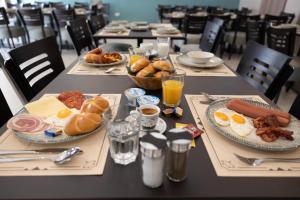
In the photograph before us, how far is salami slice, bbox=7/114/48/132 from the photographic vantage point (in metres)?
0.77

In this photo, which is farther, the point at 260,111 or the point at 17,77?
the point at 17,77

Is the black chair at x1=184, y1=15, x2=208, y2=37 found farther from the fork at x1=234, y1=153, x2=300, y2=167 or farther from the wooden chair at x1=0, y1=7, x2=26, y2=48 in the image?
the fork at x1=234, y1=153, x2=300, y2=167

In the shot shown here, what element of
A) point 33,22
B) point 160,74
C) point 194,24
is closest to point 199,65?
point 160,74

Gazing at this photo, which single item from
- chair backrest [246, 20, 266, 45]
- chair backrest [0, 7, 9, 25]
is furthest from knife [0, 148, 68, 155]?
chair backrest [0, 7, 9, 25]

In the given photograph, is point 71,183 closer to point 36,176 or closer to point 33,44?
point 36,176

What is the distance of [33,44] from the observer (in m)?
1.39

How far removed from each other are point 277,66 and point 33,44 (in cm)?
143

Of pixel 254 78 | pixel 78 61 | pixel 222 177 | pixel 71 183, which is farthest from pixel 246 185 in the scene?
pixel 78 61

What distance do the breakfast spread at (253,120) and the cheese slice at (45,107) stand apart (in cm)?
61

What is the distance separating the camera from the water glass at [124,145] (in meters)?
0.66

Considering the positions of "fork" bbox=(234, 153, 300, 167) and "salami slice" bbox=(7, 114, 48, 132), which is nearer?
"fork" bbox=(234, 153, 300, 167)

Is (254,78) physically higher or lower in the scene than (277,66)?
lower

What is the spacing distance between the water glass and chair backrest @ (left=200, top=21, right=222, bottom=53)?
5.83 feet

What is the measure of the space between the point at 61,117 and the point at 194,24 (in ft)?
12.5
